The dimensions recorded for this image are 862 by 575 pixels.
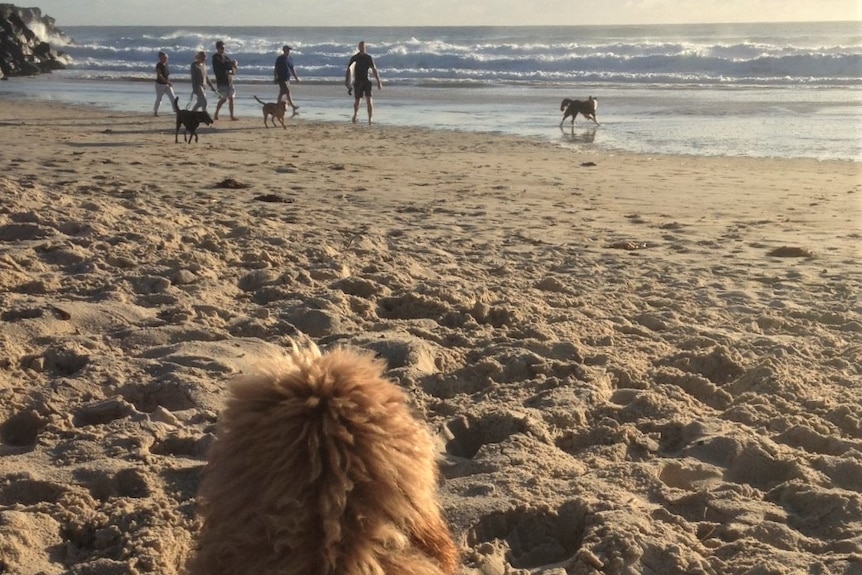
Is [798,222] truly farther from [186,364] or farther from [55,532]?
[55,532]

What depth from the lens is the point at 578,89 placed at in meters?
30.7

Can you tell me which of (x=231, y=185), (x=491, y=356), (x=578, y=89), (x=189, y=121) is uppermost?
(x=578, y=89)

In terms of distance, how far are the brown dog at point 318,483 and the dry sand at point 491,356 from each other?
126 centimetres

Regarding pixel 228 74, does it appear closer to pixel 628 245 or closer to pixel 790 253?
pixel 628 245

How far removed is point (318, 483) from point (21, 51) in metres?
42.2

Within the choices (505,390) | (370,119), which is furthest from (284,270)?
(370,119)

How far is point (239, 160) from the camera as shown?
1223cm

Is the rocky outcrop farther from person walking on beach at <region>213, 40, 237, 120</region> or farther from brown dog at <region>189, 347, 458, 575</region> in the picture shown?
Result: brown dog at <region>189, 347, 458, 575</region>

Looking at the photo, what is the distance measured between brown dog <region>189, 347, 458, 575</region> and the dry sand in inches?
A: 49.7

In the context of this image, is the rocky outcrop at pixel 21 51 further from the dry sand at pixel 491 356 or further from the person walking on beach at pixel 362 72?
the dry sand at pixel 491 356

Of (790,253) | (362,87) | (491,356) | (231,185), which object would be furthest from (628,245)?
(362,87)

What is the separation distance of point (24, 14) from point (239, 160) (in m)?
40.9

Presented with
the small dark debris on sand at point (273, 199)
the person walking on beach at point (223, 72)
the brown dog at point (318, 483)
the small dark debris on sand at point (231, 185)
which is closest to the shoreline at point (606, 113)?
the person walking on beach at point (223, 72)

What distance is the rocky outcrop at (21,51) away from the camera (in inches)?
1442
